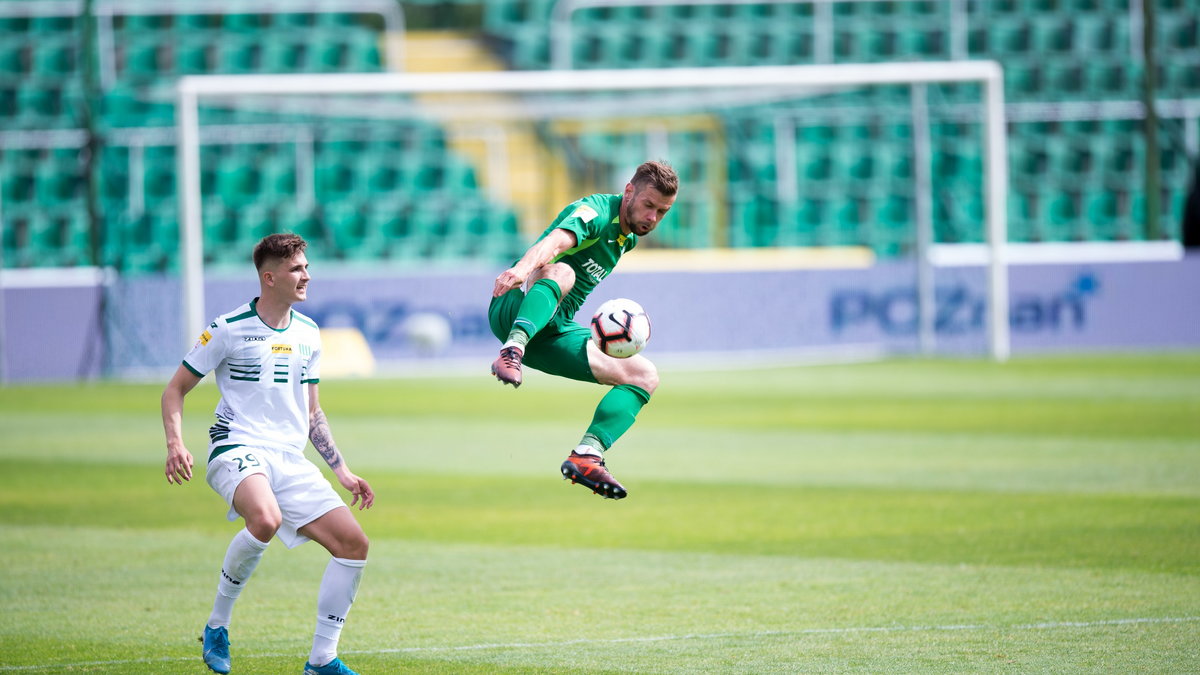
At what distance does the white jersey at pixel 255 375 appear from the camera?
6.37 m

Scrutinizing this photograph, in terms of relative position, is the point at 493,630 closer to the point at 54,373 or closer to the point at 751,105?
the point at 54,373

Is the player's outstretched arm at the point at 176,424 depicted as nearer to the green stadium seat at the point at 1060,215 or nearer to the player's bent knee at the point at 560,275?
the player's bent knee at the point at 560,275

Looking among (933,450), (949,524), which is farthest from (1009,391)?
(949,524)

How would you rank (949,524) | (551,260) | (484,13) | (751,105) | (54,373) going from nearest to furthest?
1. (551,260)
2. (949,524)
3. (54,373)
4. (751,105)
5. (484,13)

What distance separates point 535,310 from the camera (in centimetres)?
695

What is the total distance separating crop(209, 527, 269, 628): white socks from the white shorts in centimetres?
12

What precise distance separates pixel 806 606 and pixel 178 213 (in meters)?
20.6

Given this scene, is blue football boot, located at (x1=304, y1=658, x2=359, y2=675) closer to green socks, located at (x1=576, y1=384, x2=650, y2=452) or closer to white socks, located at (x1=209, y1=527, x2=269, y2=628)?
white socks, located at (x1=209, y1=527, x2=269, y2=628)

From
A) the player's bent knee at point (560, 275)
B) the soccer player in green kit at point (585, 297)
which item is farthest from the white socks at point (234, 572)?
the player's bent knee at point (560, 275)

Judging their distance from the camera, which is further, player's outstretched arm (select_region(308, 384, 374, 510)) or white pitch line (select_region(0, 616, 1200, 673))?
white pitch line (select_region(0, 616, 1200, 673))

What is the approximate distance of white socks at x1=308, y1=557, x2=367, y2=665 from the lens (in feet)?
20.4

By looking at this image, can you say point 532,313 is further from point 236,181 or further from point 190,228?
point 236,181

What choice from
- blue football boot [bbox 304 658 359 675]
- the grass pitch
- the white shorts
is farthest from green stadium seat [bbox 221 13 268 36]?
blue football boot [bbox 304 658 359 675]

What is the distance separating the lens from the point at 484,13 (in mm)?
31984
